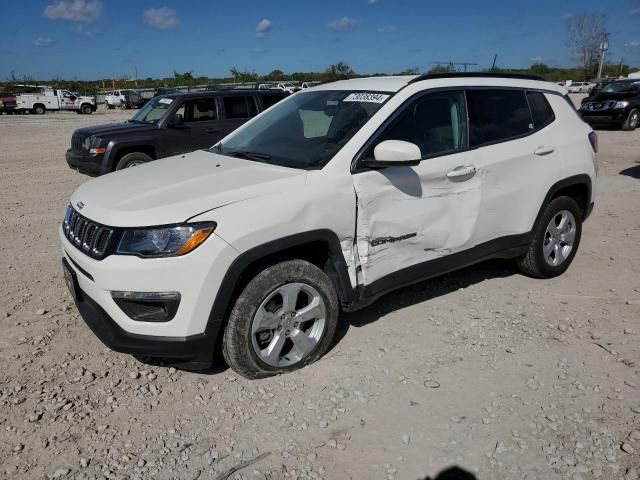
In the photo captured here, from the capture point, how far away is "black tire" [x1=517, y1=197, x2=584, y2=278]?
175 inches

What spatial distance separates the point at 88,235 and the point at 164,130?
649 cm

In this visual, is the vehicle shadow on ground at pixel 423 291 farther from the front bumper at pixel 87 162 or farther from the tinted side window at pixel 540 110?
the front bumper at pixel 87 162

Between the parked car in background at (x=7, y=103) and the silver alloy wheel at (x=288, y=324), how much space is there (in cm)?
4017

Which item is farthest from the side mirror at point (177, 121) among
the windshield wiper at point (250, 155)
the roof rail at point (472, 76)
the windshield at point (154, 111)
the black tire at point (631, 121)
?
the black tire at point (631, 121)

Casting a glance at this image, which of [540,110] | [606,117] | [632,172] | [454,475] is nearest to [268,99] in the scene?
[540,110]

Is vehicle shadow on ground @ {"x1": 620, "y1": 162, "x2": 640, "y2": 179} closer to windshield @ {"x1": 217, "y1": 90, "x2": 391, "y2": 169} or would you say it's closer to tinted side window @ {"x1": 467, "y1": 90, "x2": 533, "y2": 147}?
tinted side window @ {"x1": 467, "y1": 90, "x2": 533, "y2": 147}

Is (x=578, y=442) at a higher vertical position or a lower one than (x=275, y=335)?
lower

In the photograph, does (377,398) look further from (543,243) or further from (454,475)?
(543,243)

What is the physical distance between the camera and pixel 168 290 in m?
2.71

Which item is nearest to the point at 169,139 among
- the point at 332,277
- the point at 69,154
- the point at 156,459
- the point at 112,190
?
the point at 69,154

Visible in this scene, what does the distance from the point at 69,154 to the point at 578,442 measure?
914cm

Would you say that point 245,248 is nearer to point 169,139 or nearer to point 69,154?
point 169,139

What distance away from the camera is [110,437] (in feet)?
8.99

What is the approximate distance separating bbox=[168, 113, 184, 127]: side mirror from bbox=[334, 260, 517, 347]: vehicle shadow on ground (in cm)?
616
